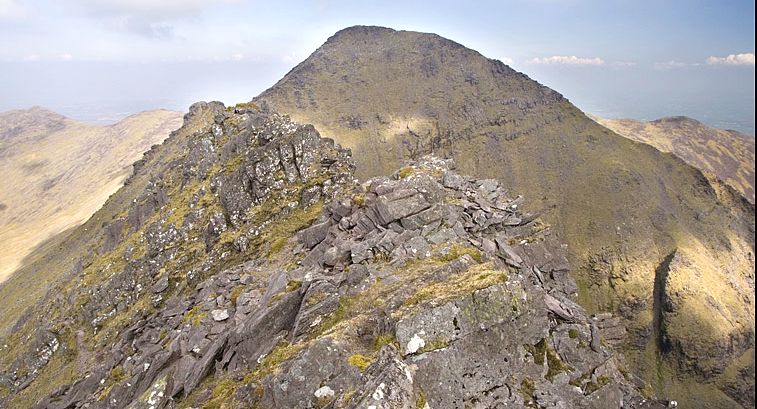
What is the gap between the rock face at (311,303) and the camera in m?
17.0

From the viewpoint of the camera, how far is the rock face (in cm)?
1702

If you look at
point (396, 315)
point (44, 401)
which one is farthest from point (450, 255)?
point (44, 401)

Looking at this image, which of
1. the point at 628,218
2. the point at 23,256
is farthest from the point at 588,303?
the point at 23,256

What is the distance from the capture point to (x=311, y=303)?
21828mm

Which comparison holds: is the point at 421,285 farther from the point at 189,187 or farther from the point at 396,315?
the point at 189,187

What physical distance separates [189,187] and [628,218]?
614 ft

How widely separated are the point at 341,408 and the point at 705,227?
758ft

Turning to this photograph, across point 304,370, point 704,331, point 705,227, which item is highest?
point 304,370

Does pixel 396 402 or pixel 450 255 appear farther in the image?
pixel 450 255

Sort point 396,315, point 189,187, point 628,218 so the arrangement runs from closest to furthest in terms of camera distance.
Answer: point 396,315 → point 189,187 → point 628,218

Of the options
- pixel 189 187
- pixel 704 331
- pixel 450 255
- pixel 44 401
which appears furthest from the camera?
pixel 704 331

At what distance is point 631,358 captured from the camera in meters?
146

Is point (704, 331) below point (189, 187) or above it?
below

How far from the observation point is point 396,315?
1812 centimetres
